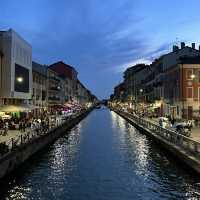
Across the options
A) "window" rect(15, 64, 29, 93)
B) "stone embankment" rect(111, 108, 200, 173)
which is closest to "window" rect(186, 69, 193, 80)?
"stone embankment" rect(111, 108, 200, 173)

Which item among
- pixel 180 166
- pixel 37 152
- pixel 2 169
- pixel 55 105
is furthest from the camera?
pixel 55 105

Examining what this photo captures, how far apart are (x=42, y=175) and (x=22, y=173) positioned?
5.25ft

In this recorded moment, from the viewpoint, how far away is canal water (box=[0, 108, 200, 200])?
2620 centimetres

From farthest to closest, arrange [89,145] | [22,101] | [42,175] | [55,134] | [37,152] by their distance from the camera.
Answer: [22,101]
[55,134]
[89,145]
[37,152]
[42,175]

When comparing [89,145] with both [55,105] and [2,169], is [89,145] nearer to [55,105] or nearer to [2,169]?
[2,169]

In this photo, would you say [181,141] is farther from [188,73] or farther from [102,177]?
[188,73]

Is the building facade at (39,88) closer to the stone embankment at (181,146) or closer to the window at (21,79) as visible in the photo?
the window at (21,79)

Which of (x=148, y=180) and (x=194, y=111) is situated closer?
(x=148, y=180)

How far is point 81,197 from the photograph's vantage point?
83.9ft

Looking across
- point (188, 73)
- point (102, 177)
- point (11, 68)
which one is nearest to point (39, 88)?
point (11, 68)

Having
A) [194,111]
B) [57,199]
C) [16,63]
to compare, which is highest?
[16,63]

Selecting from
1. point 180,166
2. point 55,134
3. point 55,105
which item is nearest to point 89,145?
point 55,134

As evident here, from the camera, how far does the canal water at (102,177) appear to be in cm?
2620

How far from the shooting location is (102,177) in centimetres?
3128
